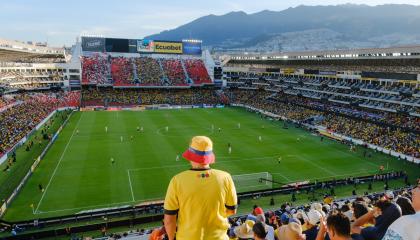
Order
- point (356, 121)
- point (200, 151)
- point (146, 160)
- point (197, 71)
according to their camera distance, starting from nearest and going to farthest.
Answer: point (200, 151) → point (146, 160) → point (356, 121) → point (197, 71)

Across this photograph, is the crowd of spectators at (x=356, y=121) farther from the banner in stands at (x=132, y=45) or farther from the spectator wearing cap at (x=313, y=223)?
the banner in stands at (x=132, y=45)

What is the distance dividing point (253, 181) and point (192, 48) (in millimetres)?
83591

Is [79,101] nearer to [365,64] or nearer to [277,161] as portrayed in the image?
[277,161]

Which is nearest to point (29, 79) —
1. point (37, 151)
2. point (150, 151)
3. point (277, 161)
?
point (37, 151)

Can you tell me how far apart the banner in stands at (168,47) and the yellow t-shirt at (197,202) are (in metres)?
105

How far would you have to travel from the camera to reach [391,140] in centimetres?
4694

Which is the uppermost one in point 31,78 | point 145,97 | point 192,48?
point 192,48

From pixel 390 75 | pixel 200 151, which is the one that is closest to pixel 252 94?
pixel 390 75

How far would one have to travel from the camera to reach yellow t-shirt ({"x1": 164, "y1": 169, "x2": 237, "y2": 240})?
4.71 m

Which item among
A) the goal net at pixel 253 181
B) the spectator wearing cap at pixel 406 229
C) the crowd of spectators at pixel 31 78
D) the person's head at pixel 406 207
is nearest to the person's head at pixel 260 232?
the person's head at pixel 406 207

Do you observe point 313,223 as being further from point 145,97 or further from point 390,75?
point 145,97

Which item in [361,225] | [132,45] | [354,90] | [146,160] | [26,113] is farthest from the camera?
[132,45]

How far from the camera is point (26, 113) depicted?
58.1m

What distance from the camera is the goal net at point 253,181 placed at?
103ft
